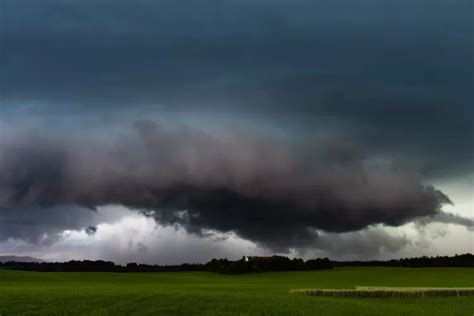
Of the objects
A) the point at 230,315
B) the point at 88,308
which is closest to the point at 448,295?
the point at 230,315

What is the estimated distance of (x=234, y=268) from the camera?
120 metres

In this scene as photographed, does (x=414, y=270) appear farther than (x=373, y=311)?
Yes

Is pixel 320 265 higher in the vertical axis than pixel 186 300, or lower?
higher

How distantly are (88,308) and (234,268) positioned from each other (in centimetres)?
8703

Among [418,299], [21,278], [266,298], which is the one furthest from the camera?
[21,278]

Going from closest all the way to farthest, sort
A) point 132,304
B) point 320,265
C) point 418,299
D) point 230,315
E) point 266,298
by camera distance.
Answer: point 230,315, point 132,304, point 266,298, point 418,299, point 320,265

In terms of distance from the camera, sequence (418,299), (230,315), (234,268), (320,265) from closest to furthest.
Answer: (230,315) < (418,299) < (234,268) < (320,265)

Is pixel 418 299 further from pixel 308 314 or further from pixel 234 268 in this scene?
pixel 234 268

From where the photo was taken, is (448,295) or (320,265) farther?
(320,265)

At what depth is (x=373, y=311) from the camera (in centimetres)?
3638

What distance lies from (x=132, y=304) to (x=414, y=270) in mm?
99002

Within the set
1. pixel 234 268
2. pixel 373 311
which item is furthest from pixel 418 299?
pixel 234 268

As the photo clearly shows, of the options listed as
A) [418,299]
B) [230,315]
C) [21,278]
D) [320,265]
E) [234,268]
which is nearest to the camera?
[230,315]

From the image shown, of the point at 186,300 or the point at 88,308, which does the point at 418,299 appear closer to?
the point at 186,300
